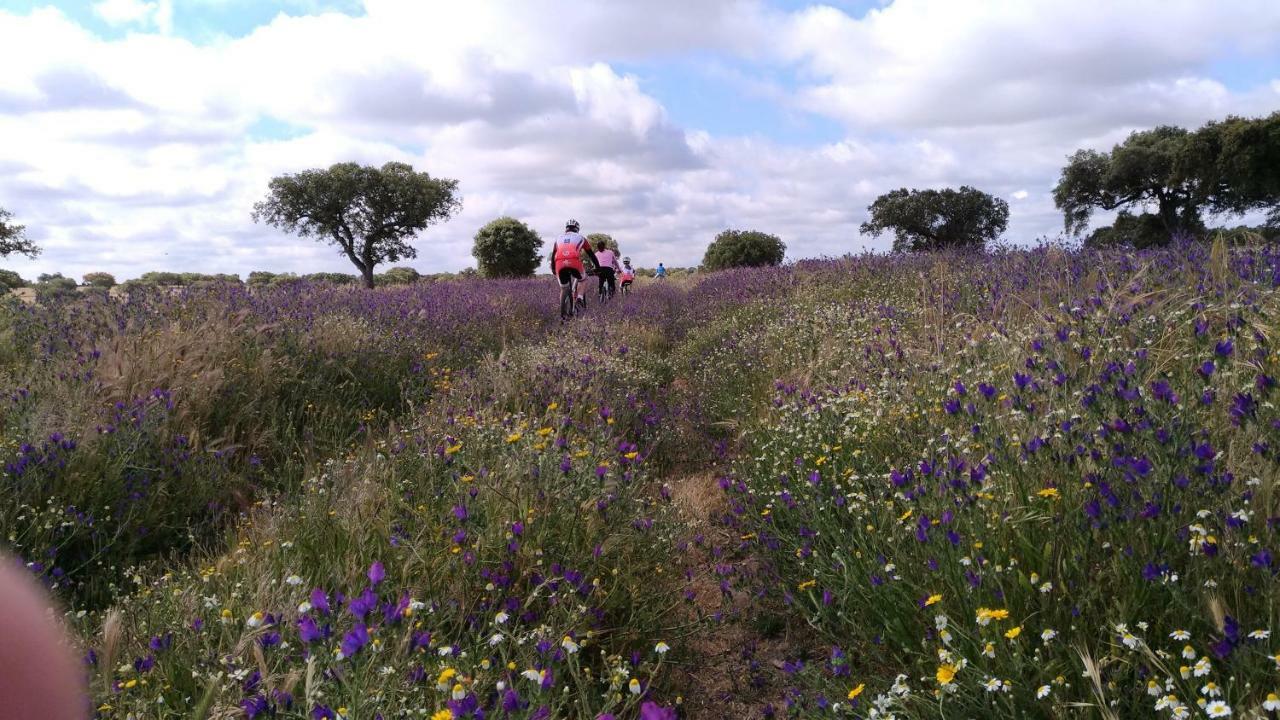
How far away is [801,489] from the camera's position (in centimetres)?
401

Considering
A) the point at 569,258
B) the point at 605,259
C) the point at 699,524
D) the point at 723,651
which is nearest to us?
the point at 723,651

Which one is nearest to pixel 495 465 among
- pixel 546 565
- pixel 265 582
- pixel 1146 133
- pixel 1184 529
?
pixel 546 565

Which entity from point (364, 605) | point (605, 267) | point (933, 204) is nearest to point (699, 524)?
point (364, 605)

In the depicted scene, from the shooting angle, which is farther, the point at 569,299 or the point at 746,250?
the point at 746,250

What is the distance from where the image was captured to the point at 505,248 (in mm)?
38500

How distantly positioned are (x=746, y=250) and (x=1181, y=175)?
19.0m

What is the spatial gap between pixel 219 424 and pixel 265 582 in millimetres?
3325

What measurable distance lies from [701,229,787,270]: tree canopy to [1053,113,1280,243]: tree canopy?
46.2ft

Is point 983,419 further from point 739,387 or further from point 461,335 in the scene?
point 461,335

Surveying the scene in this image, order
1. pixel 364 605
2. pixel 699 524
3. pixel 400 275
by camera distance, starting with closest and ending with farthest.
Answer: pixel 364 605 < pixel 699 524 < pixel 400 275

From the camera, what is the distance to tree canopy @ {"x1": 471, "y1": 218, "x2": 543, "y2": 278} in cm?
3850

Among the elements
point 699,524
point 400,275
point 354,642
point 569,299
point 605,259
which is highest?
point 400,275

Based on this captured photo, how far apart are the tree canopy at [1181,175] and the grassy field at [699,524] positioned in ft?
99.9

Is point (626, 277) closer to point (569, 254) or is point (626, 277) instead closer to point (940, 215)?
point (569, 254)
